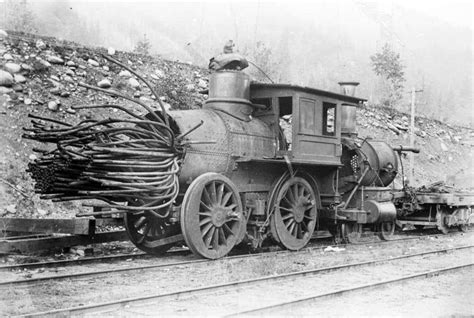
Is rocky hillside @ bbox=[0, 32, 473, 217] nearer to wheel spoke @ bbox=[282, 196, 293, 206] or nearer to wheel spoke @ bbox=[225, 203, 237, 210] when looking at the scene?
wheel spoke @ bbox=[225, 203, 237, 210]

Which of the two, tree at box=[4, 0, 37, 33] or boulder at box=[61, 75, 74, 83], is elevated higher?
tree at box=[4, 0, 37, 33]

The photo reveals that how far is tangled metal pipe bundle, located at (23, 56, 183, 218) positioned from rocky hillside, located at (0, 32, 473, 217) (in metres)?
1.61

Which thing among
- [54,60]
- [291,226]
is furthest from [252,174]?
[54,60]

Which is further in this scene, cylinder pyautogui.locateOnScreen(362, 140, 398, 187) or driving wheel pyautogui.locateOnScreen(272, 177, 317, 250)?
cylinder pyautogui.locateOnScreen(362, 140, 398, 187)

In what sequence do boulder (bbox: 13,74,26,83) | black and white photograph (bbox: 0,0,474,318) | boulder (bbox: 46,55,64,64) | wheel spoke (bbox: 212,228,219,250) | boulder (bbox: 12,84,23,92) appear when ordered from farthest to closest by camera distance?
1. boulder (bbox: 46,55,64,64)
2. boulder (bbox: 13,74,26,83)
3. boulder (bbox: 12,84,23,92)
4. wheel spoke (bbox: 212,228,219,250)
5. black and white photograph (bbox: 0,0,474,318)

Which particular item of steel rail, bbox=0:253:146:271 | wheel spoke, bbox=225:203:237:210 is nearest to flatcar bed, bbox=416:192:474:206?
wheel spoke, bbox=225:203:237:210

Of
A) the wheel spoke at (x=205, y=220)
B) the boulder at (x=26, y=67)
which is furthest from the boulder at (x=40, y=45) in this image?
the wheel spoke at (x=205, y=220)

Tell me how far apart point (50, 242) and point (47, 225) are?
314 millimetres

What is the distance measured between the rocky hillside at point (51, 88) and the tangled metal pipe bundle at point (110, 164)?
161cm

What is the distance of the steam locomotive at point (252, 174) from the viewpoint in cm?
877

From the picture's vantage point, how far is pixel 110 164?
25.6ft

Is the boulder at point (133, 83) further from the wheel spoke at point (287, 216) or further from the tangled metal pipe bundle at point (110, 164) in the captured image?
the tangled metal pipe bundle at point (110, 164)

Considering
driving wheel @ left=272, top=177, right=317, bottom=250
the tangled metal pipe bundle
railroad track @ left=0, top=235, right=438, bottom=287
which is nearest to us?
railroad track @ left=0, top=235, right=438, bottom=287

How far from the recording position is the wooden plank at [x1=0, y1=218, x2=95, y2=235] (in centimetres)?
910
